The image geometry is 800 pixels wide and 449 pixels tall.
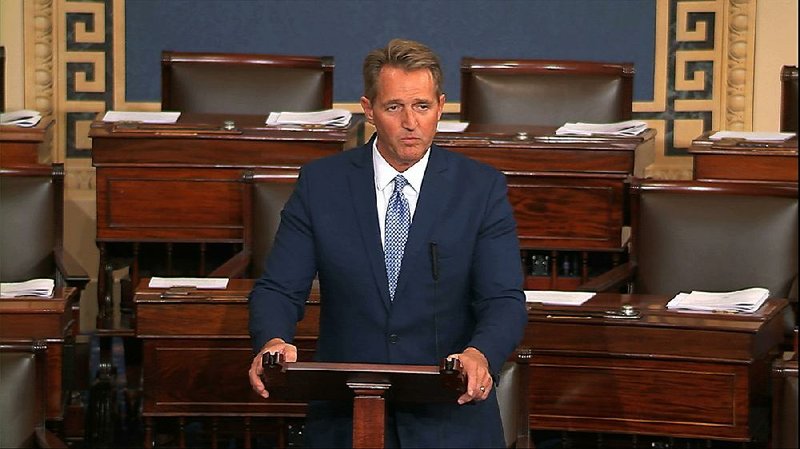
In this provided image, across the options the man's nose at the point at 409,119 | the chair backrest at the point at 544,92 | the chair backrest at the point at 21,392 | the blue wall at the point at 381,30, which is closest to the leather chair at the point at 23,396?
the chair backrest at the point at 21,392

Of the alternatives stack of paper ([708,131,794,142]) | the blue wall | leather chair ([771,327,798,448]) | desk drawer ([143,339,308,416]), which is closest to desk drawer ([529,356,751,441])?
leather chair ([771,327,798,448])

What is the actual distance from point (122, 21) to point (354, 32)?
2.38 ft

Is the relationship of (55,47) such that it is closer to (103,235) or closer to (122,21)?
(122,21)

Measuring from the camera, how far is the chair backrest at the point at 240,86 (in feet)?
13.0

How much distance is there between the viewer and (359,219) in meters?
2.00

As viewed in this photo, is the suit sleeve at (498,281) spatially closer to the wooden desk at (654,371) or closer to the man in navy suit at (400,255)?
the man in navy suit at (400,255)

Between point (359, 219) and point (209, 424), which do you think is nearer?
point (359, 219)

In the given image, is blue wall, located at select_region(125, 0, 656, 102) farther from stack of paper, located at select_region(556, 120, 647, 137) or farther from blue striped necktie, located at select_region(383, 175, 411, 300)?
blue striped necktie, located at select_region(383, 175, 411, 300)

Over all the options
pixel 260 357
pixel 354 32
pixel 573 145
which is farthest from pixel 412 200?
pixel 354 32

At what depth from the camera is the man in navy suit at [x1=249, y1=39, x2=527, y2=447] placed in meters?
1.95

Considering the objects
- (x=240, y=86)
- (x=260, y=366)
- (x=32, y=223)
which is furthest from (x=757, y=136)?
(x=260, y=366)

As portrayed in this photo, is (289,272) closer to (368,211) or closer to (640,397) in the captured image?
(368,211)

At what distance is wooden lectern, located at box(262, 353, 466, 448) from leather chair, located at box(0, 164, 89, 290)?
1677mm

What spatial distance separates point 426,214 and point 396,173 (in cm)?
8
